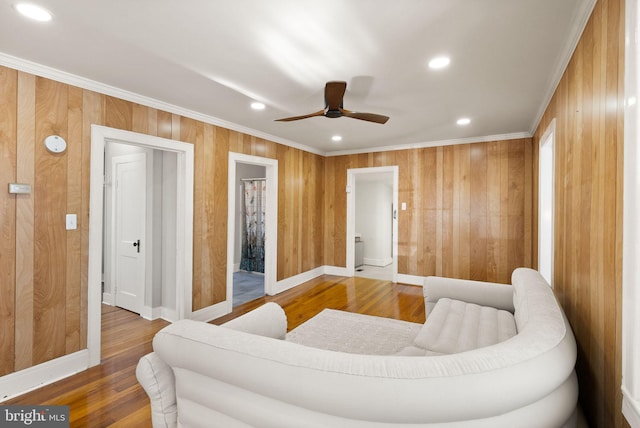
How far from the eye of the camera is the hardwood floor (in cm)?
208

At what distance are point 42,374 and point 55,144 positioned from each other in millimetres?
1810

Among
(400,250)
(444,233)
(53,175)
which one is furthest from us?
(400,250)

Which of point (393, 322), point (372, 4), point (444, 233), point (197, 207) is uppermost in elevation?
point (372, 4)

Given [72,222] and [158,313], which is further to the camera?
[158,313]

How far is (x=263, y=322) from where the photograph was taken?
1.96 m

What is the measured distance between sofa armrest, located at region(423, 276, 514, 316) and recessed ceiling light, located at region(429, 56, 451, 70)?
1.88 m

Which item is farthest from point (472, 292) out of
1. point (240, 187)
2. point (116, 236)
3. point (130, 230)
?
point (240, 187)

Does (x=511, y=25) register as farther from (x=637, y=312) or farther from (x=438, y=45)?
(x=637, y=312)

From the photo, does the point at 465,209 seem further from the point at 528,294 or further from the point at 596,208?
the point at 596,208

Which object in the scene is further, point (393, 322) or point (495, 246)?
point (495, 246)

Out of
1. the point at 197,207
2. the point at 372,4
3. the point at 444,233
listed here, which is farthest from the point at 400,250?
the point at 372,4

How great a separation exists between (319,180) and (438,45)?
4088 millimetres

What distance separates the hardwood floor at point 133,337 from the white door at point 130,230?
250 mm

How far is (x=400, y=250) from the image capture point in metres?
5.43
